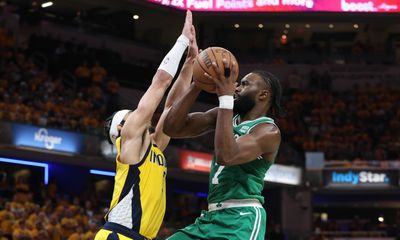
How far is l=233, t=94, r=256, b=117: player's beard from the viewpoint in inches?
238

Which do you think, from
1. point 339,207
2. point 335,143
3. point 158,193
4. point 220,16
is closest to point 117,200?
point 158,193

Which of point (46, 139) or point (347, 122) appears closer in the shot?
point (46, 139)

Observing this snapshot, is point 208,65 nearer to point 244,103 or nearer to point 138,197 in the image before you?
point 244,103

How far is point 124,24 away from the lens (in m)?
31.9

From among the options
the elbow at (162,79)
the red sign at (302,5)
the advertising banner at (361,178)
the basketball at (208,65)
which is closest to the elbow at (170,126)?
the basketball at (208,65)

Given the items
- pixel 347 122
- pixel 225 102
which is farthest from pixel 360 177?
pixel 225 102

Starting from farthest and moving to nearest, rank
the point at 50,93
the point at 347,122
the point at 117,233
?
the point at 347,122 < the point at 50,93 < the point at 117,233

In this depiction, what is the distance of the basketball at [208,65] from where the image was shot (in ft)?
18.8

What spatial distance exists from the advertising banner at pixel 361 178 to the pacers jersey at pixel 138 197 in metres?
20.2

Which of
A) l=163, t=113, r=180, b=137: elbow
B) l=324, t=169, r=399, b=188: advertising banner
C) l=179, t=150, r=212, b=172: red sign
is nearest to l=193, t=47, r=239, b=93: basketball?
l=163, t=113, r=180, b=137: elbow

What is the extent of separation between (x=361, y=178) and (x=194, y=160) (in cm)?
590

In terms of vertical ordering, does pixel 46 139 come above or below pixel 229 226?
above

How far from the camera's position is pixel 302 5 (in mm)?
30391

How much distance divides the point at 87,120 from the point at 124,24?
1106 centimetres
